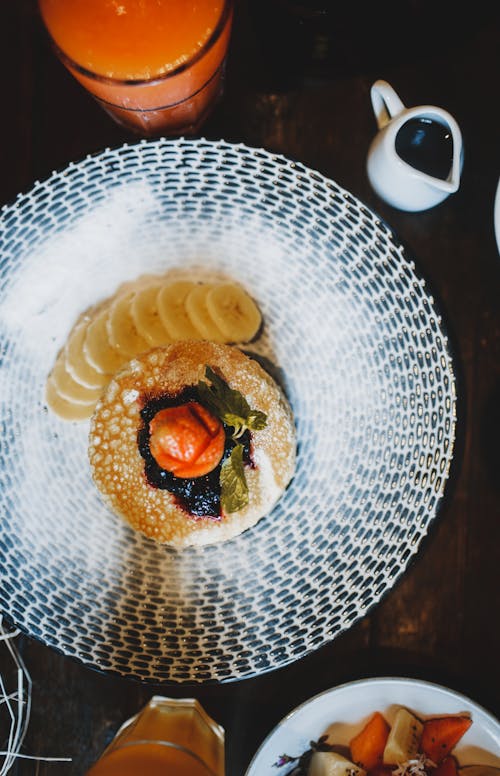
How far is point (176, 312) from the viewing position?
137 cm

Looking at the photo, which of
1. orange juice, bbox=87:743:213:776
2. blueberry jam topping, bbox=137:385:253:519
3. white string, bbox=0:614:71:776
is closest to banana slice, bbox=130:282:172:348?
blueberry jam topping, bbox=137:385:253:519

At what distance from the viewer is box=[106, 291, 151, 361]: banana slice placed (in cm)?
135

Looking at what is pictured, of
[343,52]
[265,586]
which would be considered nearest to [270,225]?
[343,52]

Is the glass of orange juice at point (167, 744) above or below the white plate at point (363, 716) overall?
below

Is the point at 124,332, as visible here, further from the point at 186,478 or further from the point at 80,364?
the point at 186,478

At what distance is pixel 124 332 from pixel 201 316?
6.2 inches

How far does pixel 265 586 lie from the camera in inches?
52.4

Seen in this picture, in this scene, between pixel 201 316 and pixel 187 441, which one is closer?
A: pixel 187 441

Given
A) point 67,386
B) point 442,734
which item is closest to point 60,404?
point 67,386


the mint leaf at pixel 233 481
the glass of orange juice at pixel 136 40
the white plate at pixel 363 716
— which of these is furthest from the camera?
the white plate at pixel 363 716

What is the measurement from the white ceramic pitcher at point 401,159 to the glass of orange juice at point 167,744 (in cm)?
111

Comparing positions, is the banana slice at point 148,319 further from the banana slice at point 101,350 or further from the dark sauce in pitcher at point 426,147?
the dark sauce in pitcher at point 426,147

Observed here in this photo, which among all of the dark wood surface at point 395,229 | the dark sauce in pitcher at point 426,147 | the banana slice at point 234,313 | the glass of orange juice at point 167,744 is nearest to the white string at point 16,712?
the dark wood surface at point 395,229

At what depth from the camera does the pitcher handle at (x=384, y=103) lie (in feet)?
4.16
